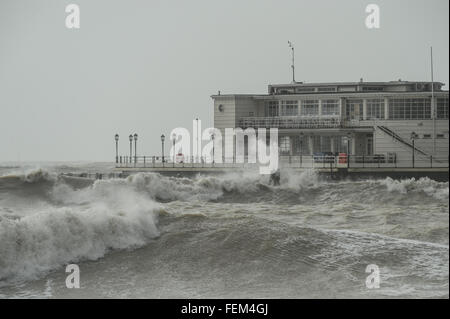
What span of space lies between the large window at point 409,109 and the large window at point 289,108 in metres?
7.05

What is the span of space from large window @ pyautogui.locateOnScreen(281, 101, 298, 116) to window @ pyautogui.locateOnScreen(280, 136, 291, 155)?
232 cm

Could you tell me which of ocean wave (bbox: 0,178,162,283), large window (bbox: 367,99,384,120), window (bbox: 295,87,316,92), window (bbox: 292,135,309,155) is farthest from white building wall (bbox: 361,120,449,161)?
ocean wave (bbox: 0,178,162,283)

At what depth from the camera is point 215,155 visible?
4806 cm

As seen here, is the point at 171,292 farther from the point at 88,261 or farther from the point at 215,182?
the point at 215,182

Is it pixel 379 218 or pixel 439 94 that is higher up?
pixel 439 94

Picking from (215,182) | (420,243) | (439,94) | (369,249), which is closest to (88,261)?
(369,249)

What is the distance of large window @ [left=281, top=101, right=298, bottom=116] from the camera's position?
170ft

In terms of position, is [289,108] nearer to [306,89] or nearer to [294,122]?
[294,122]

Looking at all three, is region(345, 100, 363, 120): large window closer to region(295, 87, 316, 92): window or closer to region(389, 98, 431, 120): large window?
region(389, 98, 431, 120): large window

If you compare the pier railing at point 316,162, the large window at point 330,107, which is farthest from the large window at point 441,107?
the large window at point 330,107

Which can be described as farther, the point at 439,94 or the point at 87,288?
the point at 439,94

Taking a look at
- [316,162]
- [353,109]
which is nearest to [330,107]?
[353,109]

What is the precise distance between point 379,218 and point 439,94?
28095 millimetres

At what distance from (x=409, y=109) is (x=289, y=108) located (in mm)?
8830
